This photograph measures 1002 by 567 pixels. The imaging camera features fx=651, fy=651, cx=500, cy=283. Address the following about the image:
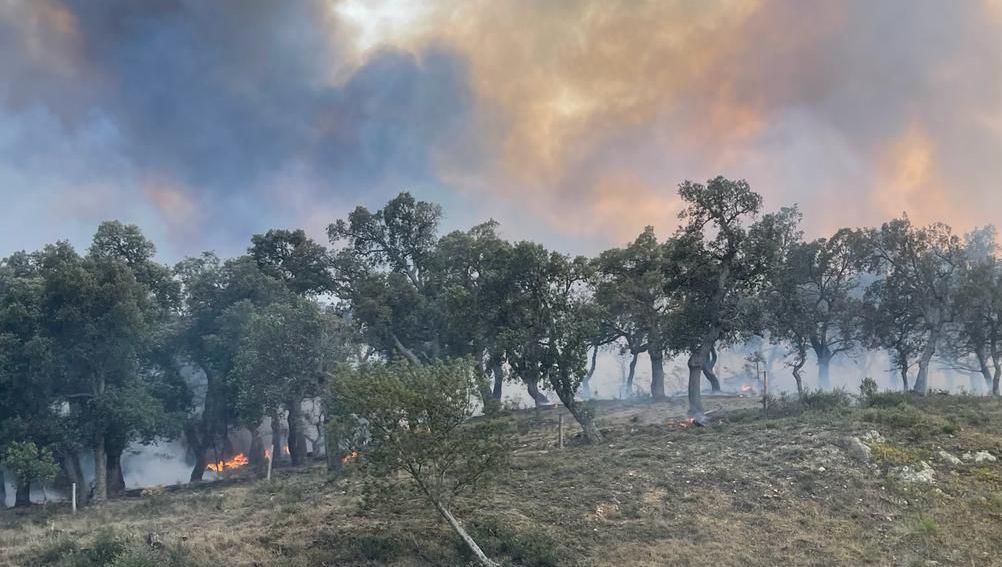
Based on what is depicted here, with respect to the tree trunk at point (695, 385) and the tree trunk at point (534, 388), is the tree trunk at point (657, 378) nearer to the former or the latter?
the tree trunk at point (534, 388)

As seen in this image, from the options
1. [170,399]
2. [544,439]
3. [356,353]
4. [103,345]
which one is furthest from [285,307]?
[544,439]

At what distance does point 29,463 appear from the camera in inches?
1565

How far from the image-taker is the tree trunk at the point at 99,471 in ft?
146

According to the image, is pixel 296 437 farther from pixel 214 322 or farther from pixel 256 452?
pixel 214 322

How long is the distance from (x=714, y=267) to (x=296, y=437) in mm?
36263

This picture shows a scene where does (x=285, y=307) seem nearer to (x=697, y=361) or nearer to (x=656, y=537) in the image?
(x=697, y=361)

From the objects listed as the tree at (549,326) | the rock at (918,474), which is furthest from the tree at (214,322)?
the rock at (918,474)

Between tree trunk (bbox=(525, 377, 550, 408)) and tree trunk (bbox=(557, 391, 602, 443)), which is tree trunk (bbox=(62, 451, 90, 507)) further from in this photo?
tree trunk (bbox=(557, 391, 602, 443))

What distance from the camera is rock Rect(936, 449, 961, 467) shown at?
2809cm

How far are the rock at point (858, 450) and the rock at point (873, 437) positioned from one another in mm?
548

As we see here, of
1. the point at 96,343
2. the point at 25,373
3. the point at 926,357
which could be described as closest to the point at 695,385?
the point at 926,357

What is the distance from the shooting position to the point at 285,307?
4838 centimetres

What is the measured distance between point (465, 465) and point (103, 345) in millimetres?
35422

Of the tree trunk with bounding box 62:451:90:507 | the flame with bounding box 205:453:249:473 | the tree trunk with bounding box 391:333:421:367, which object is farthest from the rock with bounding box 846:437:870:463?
the flame with bounding box 205:453:249:473
